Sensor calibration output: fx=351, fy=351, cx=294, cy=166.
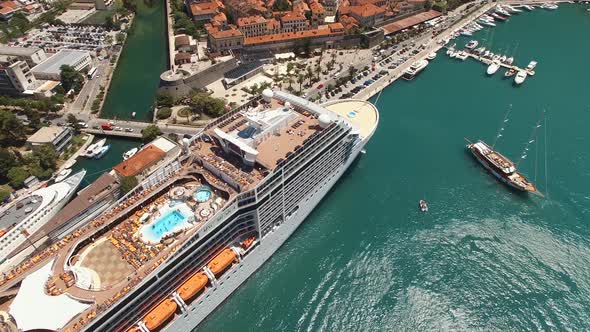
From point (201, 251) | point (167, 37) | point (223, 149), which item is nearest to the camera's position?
point (201, 251)

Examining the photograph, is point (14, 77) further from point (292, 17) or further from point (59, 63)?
point (292, 17)

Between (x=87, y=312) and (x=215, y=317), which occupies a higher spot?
(x=87, y=312)

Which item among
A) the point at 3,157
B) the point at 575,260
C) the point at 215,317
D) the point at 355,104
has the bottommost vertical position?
the point at 215,317

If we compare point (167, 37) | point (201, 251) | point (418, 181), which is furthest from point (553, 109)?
point (167, 37)

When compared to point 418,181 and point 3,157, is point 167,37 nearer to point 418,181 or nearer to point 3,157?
point 3,157

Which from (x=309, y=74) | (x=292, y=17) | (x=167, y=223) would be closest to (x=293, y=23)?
(x=292, y=17)

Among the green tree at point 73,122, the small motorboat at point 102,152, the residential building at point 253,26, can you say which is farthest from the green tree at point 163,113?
the residential building at point 253,26

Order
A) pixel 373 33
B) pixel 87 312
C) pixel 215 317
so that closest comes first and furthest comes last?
1. pixel 87 312
2. pixel 215 317
3. pixel 373 33
